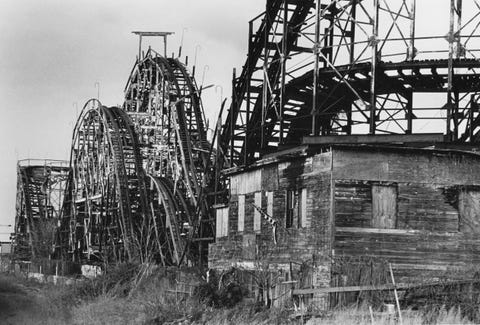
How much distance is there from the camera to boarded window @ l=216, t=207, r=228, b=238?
30.8m

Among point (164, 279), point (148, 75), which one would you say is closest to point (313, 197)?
point (164, 279)

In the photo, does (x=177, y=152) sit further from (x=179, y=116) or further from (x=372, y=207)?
(x=372, y=207)

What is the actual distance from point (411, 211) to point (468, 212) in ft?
5.21

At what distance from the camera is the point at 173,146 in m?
43.4

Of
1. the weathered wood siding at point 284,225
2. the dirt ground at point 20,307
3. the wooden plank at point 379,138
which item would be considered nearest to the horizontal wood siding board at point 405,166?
the weathered wood siding at point 284,225

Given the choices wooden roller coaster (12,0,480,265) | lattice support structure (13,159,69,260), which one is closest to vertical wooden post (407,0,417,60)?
wooden roller coaster (12,0,480,265)

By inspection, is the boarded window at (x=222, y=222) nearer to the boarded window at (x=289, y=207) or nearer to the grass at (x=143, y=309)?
the grass at (x=143, y=309)

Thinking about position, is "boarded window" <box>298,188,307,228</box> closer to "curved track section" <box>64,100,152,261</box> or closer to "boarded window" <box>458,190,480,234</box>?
"boarded window" <box>458,190,480,234</box>

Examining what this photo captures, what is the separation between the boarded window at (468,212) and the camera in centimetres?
2386

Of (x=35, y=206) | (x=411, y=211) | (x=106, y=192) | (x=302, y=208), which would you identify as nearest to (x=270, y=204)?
(x=302, y=208)

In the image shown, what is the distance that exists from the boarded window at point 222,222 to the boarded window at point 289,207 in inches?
198

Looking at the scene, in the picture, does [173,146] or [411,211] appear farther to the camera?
[173,146]

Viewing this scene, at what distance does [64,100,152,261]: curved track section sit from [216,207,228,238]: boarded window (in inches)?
227

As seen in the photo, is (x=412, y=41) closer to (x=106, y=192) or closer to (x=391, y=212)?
(x=391, y=212)
